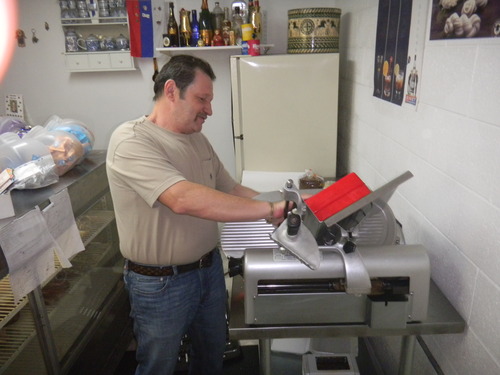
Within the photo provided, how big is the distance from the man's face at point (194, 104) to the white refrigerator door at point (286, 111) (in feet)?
3.47

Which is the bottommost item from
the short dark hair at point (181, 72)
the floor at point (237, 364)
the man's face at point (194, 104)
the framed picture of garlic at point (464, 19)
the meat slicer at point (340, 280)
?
the floor at point (237, 364)

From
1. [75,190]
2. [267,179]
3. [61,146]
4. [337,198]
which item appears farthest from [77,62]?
[337,198]

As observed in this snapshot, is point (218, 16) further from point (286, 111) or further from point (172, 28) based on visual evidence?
point (286, 111)

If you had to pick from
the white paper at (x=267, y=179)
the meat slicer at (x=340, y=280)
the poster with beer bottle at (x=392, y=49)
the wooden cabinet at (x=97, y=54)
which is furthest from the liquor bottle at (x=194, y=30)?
the meat slicer at (x=340, y=280)

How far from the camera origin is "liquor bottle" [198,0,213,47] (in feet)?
9.71

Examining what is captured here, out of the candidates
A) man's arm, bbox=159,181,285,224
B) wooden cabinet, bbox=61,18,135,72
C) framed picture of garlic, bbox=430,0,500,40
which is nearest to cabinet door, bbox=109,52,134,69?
wooden cabinet, bbox=61,18,135,72

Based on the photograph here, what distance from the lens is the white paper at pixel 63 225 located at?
5.43ft

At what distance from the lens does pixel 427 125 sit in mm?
1469

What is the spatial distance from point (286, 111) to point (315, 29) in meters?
0.53

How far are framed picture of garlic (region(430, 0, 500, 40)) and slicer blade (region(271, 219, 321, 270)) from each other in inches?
29.4

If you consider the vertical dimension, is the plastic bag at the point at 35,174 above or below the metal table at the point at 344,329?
above

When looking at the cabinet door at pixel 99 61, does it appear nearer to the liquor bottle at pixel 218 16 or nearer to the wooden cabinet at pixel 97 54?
the wooden cabinet at pixel 97 54

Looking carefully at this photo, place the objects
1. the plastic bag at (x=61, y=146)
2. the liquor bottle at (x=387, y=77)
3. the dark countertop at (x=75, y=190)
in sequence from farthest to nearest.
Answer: the plastic bag at (x=61, y=146), the liquor bottle at (x=387, y=77), the dark countertop at (x=75, y=190)

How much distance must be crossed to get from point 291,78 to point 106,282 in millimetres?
1745
